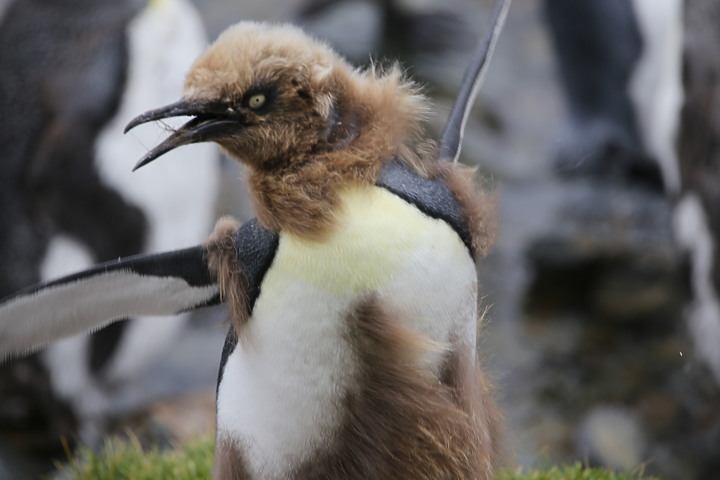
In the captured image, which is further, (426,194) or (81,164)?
(81,164)

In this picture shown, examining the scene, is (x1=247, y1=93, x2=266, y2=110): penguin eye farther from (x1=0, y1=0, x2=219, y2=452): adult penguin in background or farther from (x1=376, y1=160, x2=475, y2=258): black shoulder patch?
(x1=0, y1=0, x2=219, y2=452): adult penguin in background

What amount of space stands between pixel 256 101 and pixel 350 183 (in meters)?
0.21

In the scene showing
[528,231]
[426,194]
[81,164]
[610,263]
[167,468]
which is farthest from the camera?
[528,231]

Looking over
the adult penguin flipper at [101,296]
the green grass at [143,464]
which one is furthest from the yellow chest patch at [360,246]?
the green grass at [143,464]

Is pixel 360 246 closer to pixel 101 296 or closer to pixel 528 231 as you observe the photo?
pixel 101 296

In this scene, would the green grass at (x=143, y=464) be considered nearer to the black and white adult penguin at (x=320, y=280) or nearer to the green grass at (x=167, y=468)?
the green grass at (x=167, y=468)

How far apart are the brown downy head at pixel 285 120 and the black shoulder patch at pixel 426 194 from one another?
28mm

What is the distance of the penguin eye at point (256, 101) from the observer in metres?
1.78

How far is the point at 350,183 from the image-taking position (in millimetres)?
1846

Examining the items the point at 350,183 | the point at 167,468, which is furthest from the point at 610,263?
the point at 350,183

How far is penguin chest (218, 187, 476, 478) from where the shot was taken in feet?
5.92

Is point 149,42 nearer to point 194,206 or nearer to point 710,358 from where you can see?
point 194,206

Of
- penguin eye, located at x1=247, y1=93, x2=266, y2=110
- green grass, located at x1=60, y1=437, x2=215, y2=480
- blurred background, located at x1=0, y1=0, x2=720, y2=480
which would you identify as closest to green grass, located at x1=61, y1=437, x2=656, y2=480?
green grass, located at x1=60, y1=437, x2=215, y2=480

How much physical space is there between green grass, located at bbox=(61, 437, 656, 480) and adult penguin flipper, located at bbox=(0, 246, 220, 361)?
2.73 feet
